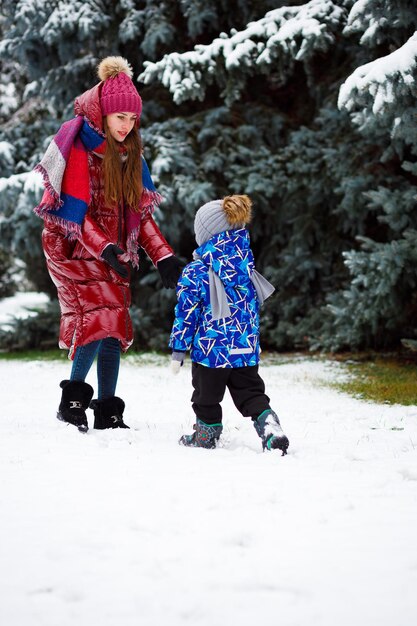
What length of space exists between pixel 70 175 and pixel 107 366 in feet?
3.80

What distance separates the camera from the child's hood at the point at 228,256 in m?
4.04

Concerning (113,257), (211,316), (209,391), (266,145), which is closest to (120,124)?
(113,257)

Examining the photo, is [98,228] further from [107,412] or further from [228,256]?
[107,412]

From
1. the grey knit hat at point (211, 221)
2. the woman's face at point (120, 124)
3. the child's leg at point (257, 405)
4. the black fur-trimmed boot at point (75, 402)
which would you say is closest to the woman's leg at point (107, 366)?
the black fur-trimmed boot at point (75, 402)

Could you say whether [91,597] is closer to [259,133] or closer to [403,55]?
[403,55]

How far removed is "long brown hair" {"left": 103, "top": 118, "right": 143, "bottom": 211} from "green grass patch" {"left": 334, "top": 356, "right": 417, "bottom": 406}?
9.18 ft

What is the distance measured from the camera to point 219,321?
4.05 meters

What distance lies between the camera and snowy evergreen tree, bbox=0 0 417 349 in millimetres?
8195

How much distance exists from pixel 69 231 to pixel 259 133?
6.69 metres

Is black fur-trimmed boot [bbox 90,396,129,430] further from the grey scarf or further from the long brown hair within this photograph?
the long brown hair

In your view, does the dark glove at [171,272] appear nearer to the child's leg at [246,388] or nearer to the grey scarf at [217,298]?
the grey scarf at [217,298]

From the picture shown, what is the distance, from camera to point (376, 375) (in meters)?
7.74

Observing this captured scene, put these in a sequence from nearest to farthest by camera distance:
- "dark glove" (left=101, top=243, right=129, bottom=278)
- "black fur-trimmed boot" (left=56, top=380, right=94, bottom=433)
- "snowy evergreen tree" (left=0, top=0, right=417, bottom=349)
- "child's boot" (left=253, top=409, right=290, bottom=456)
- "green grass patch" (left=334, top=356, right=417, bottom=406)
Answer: "child's boot" (left=253, top=409, right=290, bottom=456) → "dark glove" (left=101, top=243, right=129, bottom=278) → "black fur-trimmed boot" (left=56, top=380, right=94, bottom=433) → "green grass patch" (left=334, top=356, right=417, bottom=406) → "snowy evergreen tree" (left=0, top=0, right=417, bottom=349)

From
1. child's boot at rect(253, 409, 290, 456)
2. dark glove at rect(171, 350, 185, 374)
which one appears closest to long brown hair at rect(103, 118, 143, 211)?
dark glove at rect(171, 350, 185, 374)
